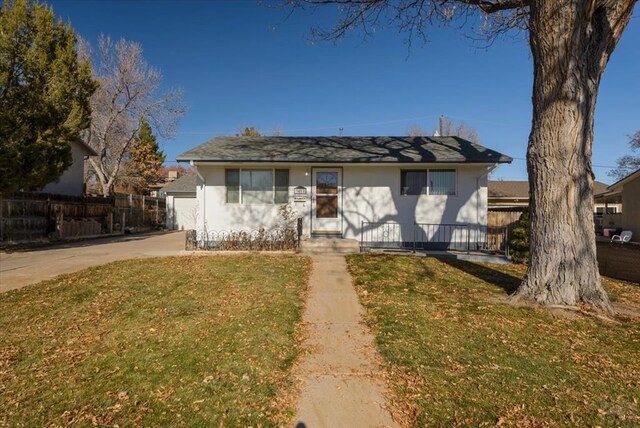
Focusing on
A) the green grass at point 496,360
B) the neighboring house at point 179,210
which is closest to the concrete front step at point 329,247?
the green grass at point 496,360

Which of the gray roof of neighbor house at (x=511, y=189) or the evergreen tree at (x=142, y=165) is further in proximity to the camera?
the evergreen tree at (x=142, y=165)

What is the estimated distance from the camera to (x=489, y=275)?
26.1 ft

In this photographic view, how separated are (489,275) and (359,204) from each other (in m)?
4.81

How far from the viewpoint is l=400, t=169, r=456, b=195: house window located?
11.6m

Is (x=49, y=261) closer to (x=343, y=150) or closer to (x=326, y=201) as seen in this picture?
(x=326, y=201)

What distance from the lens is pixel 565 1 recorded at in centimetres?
544

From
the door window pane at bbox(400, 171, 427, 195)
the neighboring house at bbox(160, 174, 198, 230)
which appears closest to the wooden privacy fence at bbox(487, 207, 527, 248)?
the door window pane at bbox(400, 171, 427, 195)

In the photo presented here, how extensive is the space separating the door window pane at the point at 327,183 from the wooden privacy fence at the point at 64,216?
11151mm

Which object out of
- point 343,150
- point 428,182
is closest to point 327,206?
point 343,150

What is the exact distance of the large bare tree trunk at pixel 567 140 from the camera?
552cm

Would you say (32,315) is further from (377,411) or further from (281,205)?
(281,205)

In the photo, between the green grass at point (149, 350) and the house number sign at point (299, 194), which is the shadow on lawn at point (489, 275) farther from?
the house number sign at point (299, 194)

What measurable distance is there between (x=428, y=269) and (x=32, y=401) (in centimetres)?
708

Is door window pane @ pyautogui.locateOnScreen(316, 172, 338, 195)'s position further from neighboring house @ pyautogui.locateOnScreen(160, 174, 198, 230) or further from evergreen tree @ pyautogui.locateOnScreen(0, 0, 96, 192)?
neighboring house @ pyautogui.locateOnScreen(160, 174, 198, 230)
